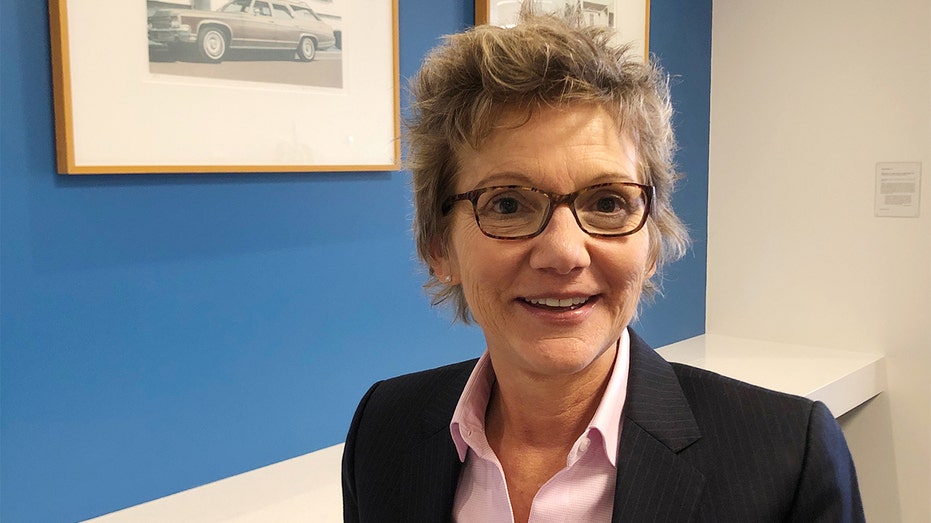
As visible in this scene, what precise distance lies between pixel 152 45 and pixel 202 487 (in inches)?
31.9

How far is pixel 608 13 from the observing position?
232 cm

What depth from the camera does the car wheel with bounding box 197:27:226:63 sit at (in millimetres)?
1435

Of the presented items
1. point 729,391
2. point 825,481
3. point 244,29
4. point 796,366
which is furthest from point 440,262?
point 796,366

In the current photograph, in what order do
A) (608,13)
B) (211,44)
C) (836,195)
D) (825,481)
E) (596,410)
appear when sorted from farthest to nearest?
1. (836,195)
2. (608,13)
3. (211,44)
4. (596,410)
5. (825,481)

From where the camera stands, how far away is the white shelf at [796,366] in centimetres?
221

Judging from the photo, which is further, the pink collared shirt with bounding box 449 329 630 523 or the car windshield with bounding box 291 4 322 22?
the car windshield with bounding box 291 4 322 22

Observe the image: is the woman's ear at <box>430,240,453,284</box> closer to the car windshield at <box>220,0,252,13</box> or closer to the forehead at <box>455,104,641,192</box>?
the forehead at <box>455,104,641,192</box>

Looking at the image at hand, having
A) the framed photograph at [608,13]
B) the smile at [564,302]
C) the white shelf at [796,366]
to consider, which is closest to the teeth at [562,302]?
the smile at [564,302]

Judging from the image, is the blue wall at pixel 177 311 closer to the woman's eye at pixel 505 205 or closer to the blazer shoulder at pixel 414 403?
the blazer shoulder at pixel 414 403

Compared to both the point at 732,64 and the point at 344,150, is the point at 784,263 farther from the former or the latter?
the point at 344,150

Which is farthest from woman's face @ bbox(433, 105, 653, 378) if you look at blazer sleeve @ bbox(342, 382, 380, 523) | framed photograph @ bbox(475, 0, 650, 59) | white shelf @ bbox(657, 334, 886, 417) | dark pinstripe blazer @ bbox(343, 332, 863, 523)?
white shelf @ bbox(657, 334, 886, 417)

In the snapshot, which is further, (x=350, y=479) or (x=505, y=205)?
(x=350, y=479)

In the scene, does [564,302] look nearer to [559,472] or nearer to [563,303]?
[563,303]

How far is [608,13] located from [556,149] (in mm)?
1516
